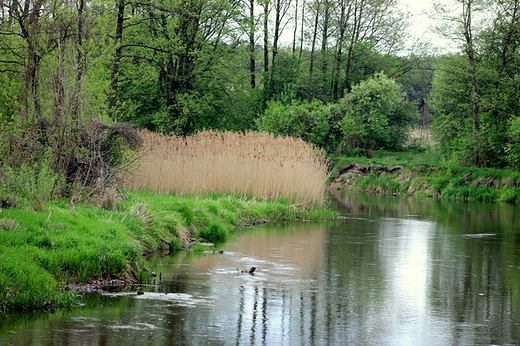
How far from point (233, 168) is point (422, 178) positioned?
23.1 metres

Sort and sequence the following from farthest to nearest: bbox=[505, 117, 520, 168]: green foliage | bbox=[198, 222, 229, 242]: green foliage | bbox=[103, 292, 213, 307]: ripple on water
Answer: bbox=[505, 117, 520, 168]: green foliage
bbox=[198, 222, 229, 242]: green foliage
bbox=[103, 292, 213, 307]: ripple on water

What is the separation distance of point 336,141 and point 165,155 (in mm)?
Result: 28825

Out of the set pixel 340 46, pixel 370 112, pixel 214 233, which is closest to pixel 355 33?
pixel 340 46

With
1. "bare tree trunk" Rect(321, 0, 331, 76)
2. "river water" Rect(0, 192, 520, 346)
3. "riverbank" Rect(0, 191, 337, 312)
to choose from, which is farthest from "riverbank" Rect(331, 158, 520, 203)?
"riverbank" Rect(0, 191, 337, 312)

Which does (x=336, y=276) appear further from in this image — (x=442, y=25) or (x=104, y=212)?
(x=442, y=25)

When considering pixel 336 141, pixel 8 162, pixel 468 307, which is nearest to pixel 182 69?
pixel 336 141

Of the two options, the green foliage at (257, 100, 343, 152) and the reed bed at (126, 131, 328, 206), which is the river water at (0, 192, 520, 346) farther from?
the green foliage at (257, 100, 343, 152)

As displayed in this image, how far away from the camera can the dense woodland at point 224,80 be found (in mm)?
18000

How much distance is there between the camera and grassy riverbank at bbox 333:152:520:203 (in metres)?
42.0

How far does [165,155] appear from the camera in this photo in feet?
81.6

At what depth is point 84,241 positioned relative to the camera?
13047 millimetres

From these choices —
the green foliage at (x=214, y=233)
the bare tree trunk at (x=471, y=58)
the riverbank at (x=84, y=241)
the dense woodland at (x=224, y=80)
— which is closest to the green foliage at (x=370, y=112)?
the dense woodland at (x=224, y=80)

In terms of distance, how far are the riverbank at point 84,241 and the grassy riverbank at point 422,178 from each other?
25217mm

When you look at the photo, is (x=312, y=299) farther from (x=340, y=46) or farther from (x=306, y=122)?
(x=340, y=46)
